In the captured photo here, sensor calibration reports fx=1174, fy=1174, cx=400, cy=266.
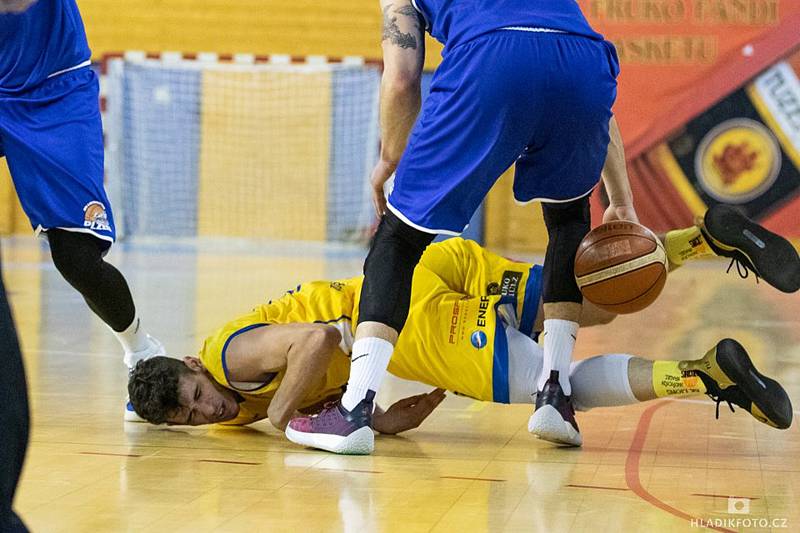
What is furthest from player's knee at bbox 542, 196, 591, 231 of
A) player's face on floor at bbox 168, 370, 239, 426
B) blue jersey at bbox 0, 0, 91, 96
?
blue jersey at bbox 0, 0, 91, 96

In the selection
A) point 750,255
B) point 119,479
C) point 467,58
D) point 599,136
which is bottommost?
point 119,479

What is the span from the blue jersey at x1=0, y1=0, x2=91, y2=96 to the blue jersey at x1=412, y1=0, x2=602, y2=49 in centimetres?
133

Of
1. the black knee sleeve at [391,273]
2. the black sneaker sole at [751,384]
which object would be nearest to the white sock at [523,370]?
the black knee sleeve at [391,273]

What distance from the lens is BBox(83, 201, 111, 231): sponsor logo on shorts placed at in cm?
395

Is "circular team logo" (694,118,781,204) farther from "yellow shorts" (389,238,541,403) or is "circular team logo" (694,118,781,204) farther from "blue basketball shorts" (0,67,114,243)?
"blue basketball shorts" (0,67,114,243)

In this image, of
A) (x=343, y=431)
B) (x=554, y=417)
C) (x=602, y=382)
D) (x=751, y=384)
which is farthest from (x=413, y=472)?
(x=751, y=384)

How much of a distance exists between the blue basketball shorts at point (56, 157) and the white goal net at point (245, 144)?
1179 centimetres

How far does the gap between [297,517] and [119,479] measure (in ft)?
2.13

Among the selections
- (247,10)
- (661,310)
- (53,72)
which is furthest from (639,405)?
(247,10)

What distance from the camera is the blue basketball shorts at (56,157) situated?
153 inches

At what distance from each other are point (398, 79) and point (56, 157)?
1.18 meters

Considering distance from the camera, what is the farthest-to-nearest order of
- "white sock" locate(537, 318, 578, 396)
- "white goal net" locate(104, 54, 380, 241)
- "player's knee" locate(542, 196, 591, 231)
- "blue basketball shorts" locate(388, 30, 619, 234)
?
1. "white goal net" locate(104, 54, 380, 241)
2. "player's knee" locate(542, 196, 591, 231)
3. "white sock" locate(537, 318, 578, 396)
4. "blue basketball shorts" locate(388, 30, 619, 234)

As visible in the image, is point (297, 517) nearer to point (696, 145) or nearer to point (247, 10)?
point (696, 145)

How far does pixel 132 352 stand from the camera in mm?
4367
